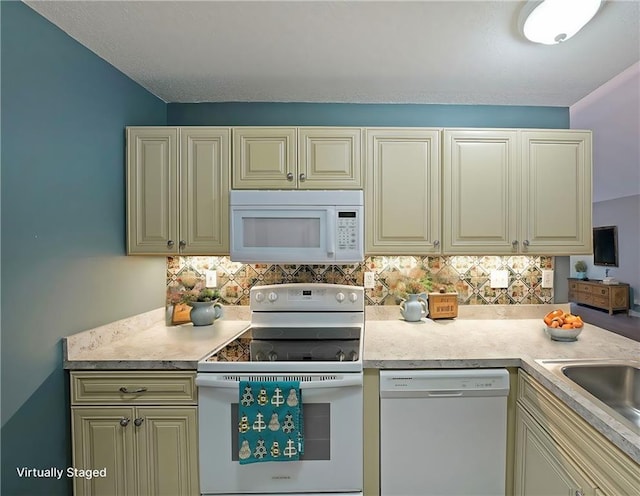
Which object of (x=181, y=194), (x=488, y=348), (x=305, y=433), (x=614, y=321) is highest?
(x=181, y=194)

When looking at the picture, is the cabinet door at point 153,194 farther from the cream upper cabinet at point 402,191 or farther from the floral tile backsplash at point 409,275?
the cream upper cabinet at point 402,191

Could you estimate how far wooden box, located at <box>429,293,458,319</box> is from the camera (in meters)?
2.21

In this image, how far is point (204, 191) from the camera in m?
1.97

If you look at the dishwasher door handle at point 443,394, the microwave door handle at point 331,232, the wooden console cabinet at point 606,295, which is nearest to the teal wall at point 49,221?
the microwave door handle at point 331,232

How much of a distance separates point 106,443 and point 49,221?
3.50ft

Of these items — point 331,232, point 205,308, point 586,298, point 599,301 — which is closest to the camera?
point 331,232

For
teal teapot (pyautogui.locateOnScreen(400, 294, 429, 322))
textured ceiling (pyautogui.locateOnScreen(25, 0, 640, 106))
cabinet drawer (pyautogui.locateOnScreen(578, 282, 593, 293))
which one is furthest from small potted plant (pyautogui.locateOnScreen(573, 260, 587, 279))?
teal teapot (pyautogui.locateOnScreen(400, 294, 429, 322))

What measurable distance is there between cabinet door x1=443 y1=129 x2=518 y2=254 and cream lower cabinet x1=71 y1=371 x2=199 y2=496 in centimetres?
168

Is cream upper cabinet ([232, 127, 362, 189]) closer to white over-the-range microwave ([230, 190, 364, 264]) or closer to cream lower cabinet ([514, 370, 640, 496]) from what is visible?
white over-the-range microwave ([230, 190, 364, 264])

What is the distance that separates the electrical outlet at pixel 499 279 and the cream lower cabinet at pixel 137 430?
1.99 metres

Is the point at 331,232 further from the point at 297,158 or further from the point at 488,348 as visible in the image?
the point at 488,348

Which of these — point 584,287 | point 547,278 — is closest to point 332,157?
point 547,278

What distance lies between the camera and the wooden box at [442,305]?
2213 millimetres

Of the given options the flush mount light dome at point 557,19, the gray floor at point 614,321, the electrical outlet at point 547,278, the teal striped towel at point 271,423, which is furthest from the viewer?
the gray floor at point 614,321
